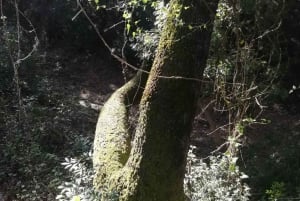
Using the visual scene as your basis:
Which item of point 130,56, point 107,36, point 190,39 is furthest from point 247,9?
point 107,36

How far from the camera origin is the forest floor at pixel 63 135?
5402 millimetres

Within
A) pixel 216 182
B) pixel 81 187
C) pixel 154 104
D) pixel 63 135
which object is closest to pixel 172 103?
pixel 154 104

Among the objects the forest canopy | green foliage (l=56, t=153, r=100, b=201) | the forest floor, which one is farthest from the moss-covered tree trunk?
the forest floor

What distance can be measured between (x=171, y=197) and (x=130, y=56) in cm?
684

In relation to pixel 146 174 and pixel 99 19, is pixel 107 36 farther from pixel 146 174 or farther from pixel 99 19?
pixel 146 174

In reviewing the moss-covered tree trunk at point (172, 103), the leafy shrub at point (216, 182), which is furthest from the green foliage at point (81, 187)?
the leafy shrub at point (216, 182)

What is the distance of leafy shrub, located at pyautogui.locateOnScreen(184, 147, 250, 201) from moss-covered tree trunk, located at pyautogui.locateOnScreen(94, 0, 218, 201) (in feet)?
2.94

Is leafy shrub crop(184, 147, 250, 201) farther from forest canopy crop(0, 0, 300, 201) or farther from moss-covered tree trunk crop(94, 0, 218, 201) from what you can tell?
moss-covered tree trunk crop(94, 0, 218, 201)

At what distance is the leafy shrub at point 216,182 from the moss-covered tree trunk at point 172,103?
896 millimetres

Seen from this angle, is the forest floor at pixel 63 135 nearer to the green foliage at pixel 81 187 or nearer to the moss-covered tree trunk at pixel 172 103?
the green foliage at pixel 81 187

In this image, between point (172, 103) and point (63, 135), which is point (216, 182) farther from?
point (63, 135)

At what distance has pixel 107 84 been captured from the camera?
955 cm

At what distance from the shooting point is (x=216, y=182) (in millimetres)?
4145

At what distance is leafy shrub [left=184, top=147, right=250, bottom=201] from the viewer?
4.00 meters
